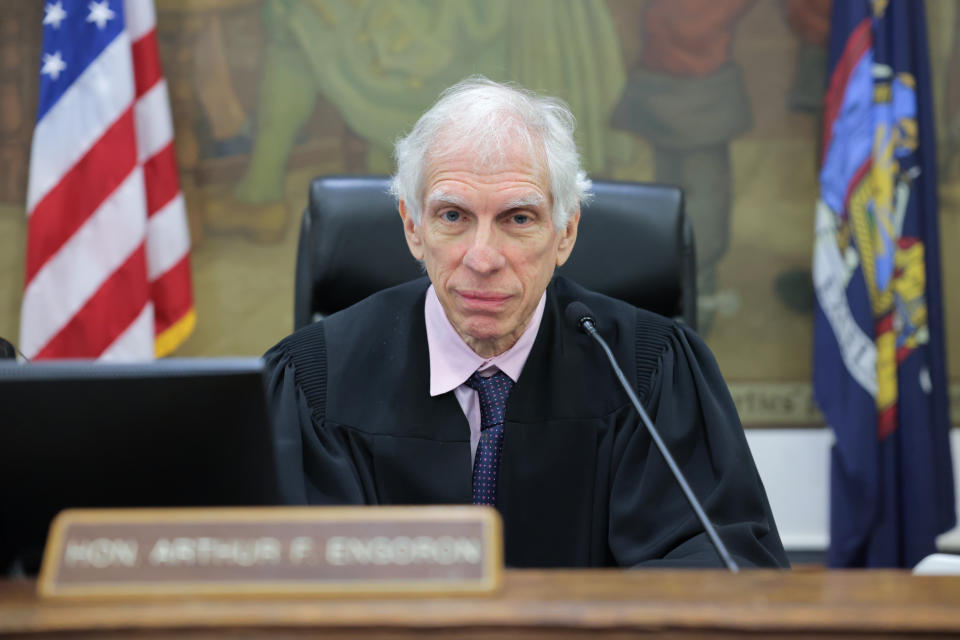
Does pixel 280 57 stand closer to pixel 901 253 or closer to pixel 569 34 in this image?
pixel 569 34

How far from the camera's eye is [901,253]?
3.58 meters

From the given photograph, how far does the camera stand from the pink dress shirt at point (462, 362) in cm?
186

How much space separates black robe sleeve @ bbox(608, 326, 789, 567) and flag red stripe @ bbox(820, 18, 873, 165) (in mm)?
2110

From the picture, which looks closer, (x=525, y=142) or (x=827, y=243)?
(x=525, y=142)

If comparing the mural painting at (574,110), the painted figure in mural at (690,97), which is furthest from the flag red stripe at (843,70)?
the painted figure in mural at (690,97)

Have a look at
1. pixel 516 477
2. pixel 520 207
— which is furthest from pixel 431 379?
pixel 520 207

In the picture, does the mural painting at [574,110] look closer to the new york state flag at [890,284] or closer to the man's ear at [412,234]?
the new york state flag at [890,284]

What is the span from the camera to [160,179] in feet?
12.0

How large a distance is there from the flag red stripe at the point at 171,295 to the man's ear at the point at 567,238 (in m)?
2.13

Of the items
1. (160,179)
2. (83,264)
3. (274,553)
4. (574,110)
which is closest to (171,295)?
(83,264)

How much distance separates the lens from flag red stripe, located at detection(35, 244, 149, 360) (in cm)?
353

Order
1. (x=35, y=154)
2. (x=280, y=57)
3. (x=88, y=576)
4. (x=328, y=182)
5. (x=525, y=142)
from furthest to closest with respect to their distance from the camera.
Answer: (x=280, y=57)
(x=35, y=154)
(x=328, y=182)
(x=525, y=142)
(x=88, y=576)

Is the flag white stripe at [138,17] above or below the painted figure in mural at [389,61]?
above

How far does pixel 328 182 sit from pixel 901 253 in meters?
2.37
